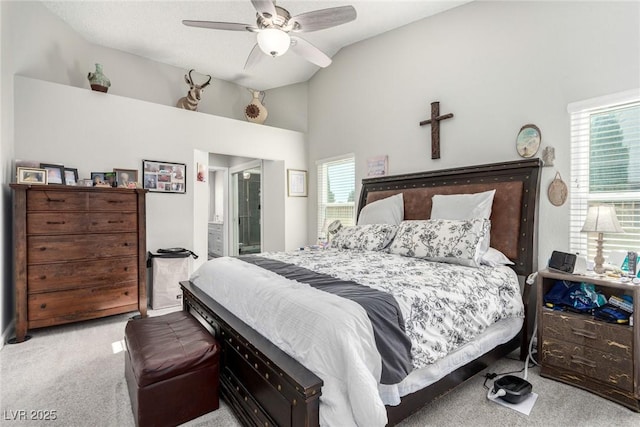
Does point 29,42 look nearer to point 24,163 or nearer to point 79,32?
point 79,32

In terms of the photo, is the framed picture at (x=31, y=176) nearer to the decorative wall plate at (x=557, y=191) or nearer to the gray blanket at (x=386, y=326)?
the gray blanket at (x=386, y=326)

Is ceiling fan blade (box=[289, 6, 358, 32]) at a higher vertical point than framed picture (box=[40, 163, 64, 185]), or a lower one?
higher

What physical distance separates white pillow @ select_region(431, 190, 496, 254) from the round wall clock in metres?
0.43

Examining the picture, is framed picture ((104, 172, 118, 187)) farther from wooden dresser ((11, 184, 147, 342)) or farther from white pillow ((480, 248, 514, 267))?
white pillow ((480, 248, 514, 267))

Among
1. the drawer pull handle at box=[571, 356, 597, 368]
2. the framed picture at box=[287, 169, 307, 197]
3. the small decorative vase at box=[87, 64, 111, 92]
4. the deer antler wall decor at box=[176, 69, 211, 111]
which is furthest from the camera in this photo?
the framed picture at box=[287, 169, 307, 197]

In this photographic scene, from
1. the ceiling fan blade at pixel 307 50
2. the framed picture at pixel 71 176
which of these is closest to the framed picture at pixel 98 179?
Result: the framed picture at pixel 71 176

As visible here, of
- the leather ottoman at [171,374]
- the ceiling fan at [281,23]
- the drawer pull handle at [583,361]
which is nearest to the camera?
the leather ottoman at [171,374]

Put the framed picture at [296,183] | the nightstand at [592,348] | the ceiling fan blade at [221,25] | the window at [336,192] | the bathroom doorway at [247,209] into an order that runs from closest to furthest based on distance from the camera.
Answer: the nightstand at [592,348] < the ceiling fan blade at [221,25] < the window at [336,192] < the framed picture at [296,183] < the bathroom doorway at [247,209]

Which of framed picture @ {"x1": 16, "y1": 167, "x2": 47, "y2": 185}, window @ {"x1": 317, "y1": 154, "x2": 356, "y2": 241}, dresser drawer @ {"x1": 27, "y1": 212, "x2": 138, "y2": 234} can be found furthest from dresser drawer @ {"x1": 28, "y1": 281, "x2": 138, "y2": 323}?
window @ {"x1": 317, "y1": 154, "x2": 356, "y2": 241}

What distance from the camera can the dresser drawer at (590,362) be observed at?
1.87 meters

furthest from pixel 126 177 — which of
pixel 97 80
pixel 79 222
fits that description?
pixel 97 80

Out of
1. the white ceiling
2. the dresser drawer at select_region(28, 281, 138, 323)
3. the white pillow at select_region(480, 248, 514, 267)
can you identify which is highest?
the white ceiling

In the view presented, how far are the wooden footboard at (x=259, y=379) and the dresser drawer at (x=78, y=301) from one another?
1627 millimetres

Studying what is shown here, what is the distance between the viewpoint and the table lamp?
2.02m
